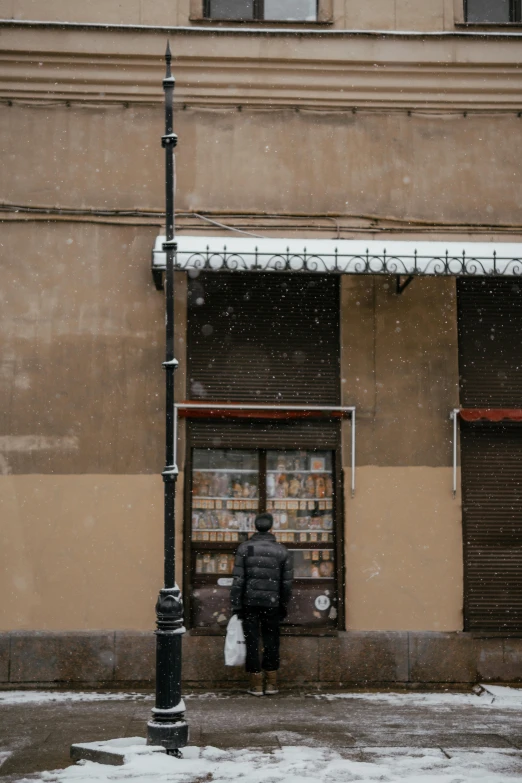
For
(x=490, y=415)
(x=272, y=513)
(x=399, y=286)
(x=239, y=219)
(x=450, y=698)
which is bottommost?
(x=450, y=698)

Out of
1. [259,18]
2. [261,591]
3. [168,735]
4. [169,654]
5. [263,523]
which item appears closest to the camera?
[168,735]

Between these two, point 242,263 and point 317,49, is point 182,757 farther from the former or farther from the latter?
point 317,49

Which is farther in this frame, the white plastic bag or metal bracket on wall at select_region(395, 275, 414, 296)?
metal bracket on wall at select_region(395, 275, 414, 296)

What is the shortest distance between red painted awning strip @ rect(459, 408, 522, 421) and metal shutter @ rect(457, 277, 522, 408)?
24 centimetres

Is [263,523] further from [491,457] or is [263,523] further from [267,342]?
[491,457]

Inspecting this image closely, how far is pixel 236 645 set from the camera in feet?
37.2

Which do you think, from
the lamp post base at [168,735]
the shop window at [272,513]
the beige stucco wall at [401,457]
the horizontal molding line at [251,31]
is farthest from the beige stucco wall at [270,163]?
the lamp post base at [168,735]

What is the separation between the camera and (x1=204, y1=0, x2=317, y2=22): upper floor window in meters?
12.7

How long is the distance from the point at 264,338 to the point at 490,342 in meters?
2.74

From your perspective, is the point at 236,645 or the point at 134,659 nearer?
the point at 236,645

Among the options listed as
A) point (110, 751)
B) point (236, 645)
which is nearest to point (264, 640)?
point (236, 645)

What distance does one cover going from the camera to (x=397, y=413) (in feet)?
40.2

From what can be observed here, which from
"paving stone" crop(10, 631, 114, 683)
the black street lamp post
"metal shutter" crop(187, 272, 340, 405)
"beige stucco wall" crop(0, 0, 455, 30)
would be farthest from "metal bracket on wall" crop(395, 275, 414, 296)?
"paving stone" crop(10, 631, 114, 683)

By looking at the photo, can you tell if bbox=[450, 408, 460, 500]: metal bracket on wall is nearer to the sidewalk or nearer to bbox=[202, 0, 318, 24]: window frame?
the sidewalk
